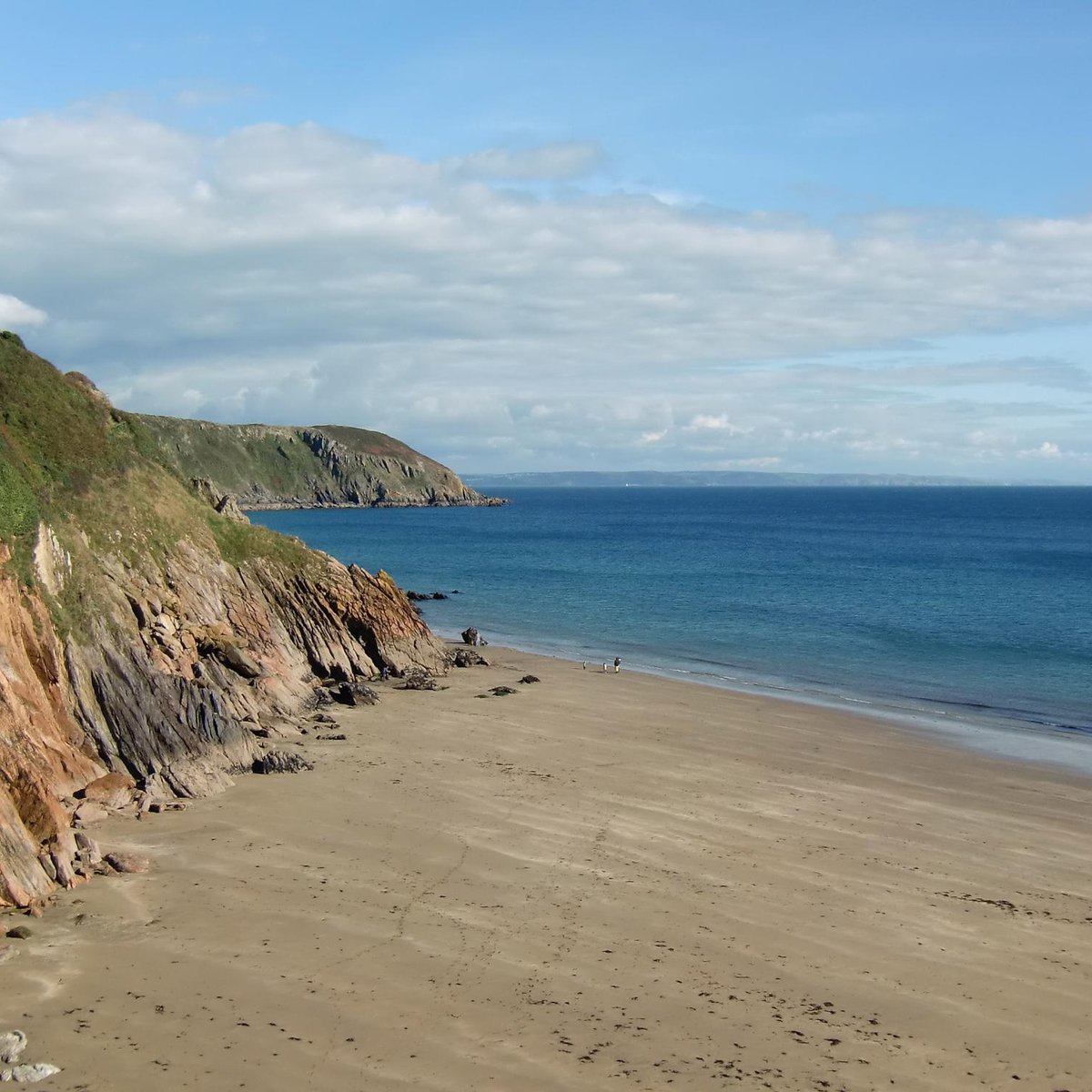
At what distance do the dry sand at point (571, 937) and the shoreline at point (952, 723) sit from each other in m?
4.63

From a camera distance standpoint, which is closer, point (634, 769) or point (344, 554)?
point (634, 769)

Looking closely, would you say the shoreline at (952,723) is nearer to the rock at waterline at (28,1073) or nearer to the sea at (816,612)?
the sea at (816,612)

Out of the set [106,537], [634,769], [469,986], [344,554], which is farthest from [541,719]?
[344,554]

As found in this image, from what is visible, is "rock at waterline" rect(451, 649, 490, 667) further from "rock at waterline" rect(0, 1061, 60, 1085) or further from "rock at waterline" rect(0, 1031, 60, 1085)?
Result: "rock at waterline" rect(0, 1061, 60, 1085)

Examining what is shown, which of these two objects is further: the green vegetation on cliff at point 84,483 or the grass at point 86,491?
the green vegetation on cliff at point 84,483

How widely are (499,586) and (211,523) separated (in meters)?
39.2

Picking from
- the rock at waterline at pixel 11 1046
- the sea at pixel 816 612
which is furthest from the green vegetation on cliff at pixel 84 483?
the sea at pixel 816 612

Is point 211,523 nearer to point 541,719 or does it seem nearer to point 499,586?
point 541,719

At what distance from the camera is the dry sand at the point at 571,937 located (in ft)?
39.1

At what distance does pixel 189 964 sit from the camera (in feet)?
45.3

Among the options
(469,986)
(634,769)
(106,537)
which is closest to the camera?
(469,986)

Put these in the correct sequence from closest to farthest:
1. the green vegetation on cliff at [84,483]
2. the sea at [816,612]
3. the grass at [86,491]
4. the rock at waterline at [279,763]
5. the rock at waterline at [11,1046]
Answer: the rock at waterline at [11,1046] → the rock at waterline at [279,763] → the grass at [86,491] → the green vegetation on cliff at [84,483] → the sea at [816,612]

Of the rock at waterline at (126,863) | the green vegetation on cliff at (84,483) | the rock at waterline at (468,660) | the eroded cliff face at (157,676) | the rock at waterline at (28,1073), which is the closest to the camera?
the rock at waterline at (28,1073)

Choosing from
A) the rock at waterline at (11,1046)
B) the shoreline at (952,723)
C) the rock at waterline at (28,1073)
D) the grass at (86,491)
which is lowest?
the shoreline at (952,723)
